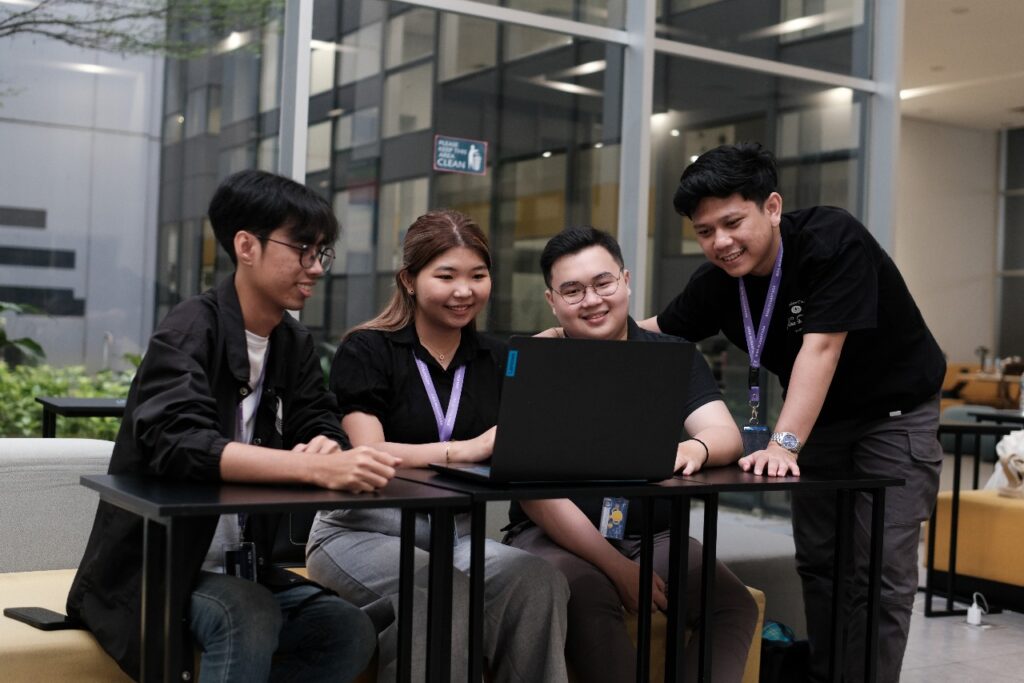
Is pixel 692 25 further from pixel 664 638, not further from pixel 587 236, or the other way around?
pixel 664 638

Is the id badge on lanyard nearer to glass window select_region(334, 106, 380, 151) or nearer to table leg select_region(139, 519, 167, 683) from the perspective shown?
table leg select_region(139, 519, 167, 683)

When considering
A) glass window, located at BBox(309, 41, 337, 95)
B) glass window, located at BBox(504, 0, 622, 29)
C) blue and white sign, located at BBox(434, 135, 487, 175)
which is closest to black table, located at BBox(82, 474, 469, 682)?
glass window, located at BBox(309, 41, 337, 95)

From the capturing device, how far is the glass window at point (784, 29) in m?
5.41

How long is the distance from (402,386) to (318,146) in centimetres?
227

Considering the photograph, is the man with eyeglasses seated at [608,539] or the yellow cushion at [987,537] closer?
the man with eyeglasses seated at [608,539]


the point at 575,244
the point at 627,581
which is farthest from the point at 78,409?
the point at 627,581

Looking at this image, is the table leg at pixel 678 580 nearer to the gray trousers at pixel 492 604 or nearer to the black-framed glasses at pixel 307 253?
the gray trousers at pixel 492 604

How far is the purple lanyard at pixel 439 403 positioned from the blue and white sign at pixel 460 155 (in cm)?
240

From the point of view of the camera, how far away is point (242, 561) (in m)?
2.10

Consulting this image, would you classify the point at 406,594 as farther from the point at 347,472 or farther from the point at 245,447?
the point at 245,447

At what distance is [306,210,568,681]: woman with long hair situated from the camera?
2256 millimetres

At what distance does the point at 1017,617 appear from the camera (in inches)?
177

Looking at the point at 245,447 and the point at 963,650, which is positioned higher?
the point at 245,447

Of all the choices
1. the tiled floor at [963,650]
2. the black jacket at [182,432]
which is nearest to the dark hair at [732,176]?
the black jacket at [182,432]
